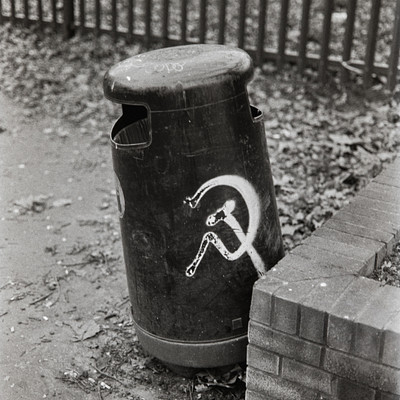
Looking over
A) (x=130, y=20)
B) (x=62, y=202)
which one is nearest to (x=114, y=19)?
(x=130, y=20)

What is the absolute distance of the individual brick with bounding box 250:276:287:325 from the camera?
268cm

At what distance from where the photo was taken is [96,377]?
331 centimetres

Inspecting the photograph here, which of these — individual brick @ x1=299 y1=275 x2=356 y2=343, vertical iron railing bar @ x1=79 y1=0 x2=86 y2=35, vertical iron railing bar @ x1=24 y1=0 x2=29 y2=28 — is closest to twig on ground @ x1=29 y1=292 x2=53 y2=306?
individual brick @ x1=299 y1=275 x2=356 y2=343

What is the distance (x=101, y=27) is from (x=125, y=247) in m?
5.05

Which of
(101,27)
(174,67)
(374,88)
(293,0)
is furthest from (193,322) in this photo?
(293,0)

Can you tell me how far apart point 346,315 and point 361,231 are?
2.40ft

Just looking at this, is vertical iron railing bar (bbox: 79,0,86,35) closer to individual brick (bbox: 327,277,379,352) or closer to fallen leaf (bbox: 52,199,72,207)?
fallen leaf (bbox: 52,199,72,207)

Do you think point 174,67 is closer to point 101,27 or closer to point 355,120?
point 355,120

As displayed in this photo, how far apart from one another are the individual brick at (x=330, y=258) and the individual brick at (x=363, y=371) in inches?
15.0

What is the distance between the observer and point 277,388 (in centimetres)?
278

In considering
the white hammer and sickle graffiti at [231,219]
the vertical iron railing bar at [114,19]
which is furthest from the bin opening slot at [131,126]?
the vertical iron railing bar at [114,19]

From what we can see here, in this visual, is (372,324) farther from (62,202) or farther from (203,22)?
(203,22)

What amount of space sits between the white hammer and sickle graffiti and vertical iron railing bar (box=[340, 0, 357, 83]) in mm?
3699

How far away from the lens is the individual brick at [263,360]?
9.02ft
